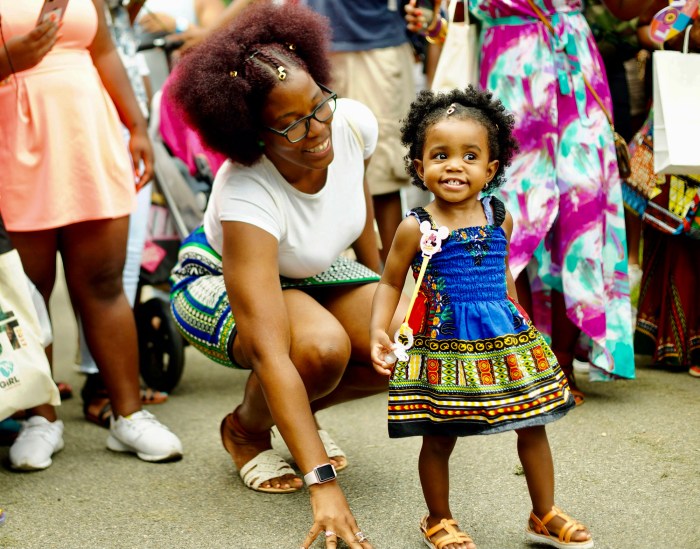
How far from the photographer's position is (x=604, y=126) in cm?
325

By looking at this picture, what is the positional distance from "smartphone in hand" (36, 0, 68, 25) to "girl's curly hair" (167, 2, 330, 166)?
1.62 feet

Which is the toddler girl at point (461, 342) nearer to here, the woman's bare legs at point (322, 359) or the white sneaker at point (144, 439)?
the woman's bare legs at point (322, 359)

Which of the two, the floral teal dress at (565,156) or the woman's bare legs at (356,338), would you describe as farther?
the floral teal dress at (565,156)

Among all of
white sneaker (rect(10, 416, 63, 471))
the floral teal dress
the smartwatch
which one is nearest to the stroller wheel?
white sneaker (rect(10, 416, 63, 471))

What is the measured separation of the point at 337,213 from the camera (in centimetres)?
274

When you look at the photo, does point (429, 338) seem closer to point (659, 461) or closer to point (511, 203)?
point (659, 461)

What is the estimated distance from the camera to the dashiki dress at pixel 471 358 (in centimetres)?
210

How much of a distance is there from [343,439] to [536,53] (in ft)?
4.97

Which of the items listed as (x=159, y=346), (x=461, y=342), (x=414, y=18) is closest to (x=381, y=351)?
(x=461, y=342)

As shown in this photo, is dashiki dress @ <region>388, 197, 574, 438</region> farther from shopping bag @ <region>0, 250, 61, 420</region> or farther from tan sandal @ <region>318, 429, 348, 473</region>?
shopping bag @ <region>0, 250, 61, 420</region>

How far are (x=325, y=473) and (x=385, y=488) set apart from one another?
0.52 m

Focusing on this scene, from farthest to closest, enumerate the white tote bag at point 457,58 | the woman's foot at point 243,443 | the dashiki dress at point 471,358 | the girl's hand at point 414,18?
the girl's hand at point 414,18, the white tote bag at point 457,58, the woman's foot at point 243,443, the dashiki dress at point 471,358

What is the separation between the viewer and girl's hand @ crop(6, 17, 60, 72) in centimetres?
274

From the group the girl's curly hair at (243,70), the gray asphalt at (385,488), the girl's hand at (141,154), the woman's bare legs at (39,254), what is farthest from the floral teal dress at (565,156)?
the woman's bare legs at (39,254)
